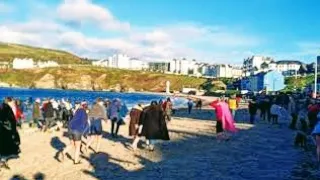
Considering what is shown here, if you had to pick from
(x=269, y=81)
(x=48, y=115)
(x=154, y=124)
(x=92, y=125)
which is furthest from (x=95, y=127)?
(x=269, y=81)

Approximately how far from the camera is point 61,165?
55.0ft

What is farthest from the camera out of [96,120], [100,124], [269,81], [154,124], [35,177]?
[269,81]

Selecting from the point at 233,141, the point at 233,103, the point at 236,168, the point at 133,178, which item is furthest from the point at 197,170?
the point at 233,103

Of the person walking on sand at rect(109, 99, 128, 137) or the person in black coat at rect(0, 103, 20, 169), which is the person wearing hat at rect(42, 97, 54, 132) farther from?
the person in black coat at rect(0, 103, 20, 169)

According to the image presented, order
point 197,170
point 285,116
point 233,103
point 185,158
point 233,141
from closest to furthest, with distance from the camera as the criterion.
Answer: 1. point 197,170
2. point 185,158
3. point 233,141
4. point 233,103
5. point 285,116

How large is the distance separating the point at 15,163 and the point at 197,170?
593 centimetres

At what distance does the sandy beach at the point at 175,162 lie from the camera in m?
14.8

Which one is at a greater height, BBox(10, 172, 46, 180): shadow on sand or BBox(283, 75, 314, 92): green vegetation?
Result: BBox(283, 75, 314, 92): green vegetation

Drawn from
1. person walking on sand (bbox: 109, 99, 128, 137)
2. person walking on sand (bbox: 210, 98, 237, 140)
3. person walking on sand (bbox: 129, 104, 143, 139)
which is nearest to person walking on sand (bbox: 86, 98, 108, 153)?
person walking on sand (bbox: 129, 104, 143, 139)

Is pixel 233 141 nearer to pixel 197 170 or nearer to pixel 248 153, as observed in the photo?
pixel 248 153

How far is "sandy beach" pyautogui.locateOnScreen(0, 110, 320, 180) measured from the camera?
48.7ft

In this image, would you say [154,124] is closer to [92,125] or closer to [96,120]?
[96,120]

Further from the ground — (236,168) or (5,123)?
(5,123)

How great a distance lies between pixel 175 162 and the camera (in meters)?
17.3
